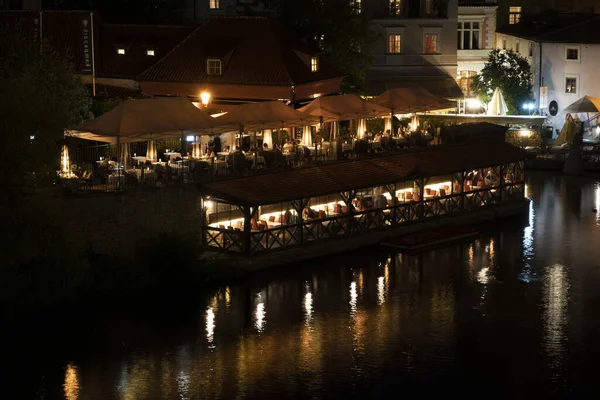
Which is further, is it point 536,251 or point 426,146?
point 426,146

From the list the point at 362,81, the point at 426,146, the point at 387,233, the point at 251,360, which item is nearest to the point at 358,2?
the point at 362,81

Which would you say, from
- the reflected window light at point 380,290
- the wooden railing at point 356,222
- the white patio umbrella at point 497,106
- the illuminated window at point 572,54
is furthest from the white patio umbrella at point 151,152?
the illuminated window at point 572,54

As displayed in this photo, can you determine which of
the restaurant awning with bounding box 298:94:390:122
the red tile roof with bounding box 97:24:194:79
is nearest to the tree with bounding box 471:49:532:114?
the restaurant awning with bounding box 298:94:390:122

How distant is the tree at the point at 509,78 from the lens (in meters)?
87.7

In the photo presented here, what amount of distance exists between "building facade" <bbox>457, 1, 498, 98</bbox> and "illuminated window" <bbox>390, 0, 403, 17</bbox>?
730cm

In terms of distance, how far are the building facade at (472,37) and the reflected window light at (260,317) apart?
157 ft

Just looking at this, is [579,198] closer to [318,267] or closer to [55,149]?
[318,267]

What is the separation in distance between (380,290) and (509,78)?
4184cm

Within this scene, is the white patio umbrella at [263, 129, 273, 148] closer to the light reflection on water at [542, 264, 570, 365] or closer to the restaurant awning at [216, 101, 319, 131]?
the restaurant awning at [216, 101, 319, 131]

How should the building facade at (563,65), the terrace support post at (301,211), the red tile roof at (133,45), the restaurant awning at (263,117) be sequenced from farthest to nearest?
1. the building facade at (563,65)
2. the red tile roof at (133,45)
3. the restaurant awning at (263,117)
4. the terrace support post at (301,211)

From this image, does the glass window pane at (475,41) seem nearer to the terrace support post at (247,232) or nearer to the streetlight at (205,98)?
the streetlight at (205,98)

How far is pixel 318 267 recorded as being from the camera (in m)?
52.0

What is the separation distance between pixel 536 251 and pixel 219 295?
573 inches

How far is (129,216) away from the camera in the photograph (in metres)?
50.2
